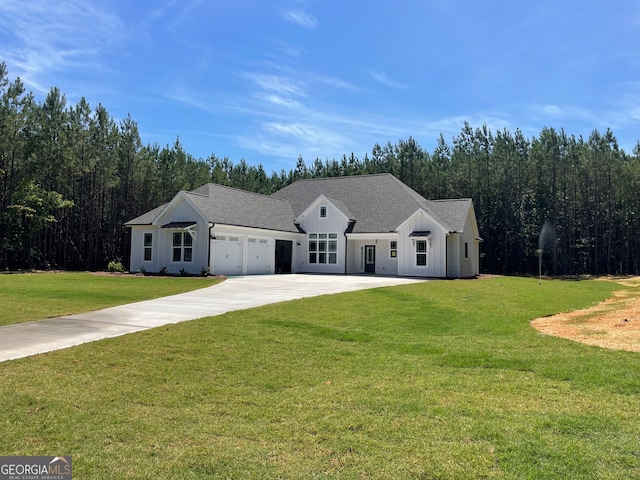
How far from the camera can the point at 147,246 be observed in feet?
96.5

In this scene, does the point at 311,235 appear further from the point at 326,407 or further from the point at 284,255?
the point at 326,407

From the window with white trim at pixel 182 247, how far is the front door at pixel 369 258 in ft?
37.9

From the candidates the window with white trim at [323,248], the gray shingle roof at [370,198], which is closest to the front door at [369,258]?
the gray shingle roof at [370,198]

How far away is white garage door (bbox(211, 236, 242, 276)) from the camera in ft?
86.3

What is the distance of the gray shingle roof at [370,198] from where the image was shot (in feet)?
99.9

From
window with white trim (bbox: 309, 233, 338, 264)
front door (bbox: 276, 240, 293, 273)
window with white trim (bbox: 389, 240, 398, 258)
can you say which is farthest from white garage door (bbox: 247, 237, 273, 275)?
window with white trim (bbox: 389, 240, 398, 258)

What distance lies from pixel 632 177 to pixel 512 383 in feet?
137

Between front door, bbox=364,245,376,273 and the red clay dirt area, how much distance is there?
60.6 ft

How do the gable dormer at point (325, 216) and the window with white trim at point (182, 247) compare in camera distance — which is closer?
the window with white trim at point (182, 247)

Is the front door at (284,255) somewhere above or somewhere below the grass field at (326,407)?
above

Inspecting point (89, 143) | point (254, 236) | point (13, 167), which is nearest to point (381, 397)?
point (254, 236)

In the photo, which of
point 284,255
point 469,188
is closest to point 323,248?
point 284,255

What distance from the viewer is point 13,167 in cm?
3328

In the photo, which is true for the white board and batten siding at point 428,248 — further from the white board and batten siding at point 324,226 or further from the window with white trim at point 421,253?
the white board and batten siding at point 324,226
